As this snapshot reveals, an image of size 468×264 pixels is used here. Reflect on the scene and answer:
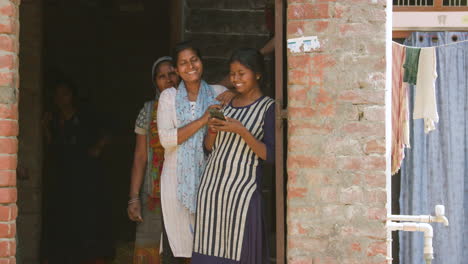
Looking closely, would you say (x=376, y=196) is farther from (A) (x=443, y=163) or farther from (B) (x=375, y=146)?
(A) (x=443, y=163)

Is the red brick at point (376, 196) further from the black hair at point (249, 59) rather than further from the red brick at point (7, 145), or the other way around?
the red brick at point (7, 145)

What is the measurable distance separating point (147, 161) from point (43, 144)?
1593mm

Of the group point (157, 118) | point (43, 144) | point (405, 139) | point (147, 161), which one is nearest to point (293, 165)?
point (157, 118)

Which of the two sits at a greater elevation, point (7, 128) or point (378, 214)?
point (7, 128)

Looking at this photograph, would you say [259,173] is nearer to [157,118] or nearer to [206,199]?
[206,199]

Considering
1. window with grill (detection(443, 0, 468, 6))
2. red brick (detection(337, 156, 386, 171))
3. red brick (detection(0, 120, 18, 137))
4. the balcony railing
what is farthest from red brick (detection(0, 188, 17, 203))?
window with grill (detection(443, 0, 468, 6))

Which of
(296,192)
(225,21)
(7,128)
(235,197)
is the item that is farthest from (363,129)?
(225,21)

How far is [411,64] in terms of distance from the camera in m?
6.00

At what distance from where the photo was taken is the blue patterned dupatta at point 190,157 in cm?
420

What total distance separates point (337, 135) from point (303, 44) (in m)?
0.52

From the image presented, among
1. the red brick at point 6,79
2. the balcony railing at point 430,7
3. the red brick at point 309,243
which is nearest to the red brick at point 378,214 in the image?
the red brick at point 309,243

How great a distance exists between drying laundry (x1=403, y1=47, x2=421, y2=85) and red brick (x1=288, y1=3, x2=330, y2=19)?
2.46 metres

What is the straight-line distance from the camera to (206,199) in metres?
4.07

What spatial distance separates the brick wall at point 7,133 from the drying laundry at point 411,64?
3.54 metres
